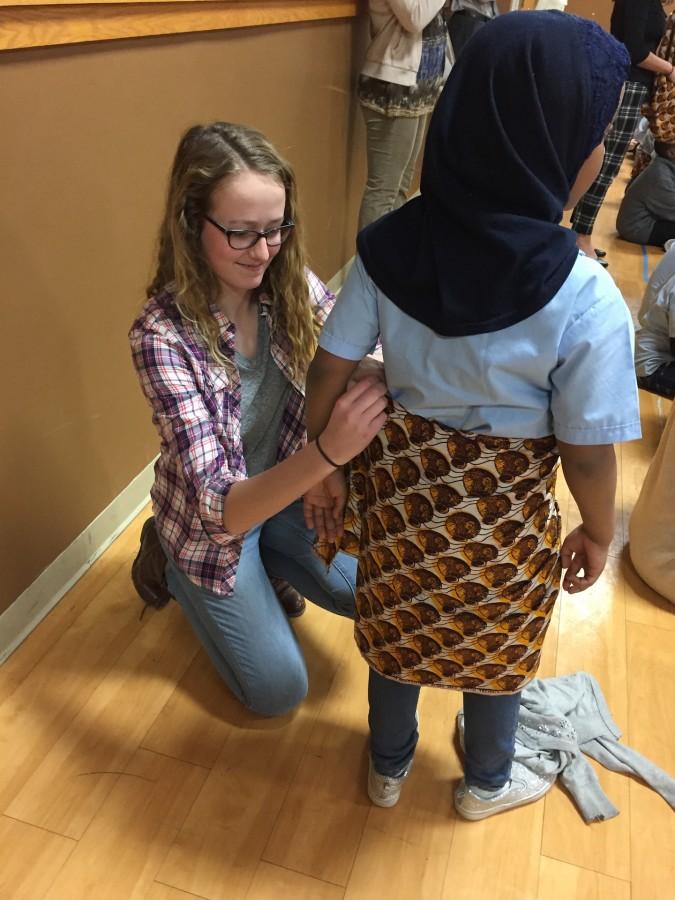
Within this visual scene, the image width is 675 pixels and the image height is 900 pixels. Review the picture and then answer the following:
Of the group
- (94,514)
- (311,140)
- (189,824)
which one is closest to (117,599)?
(94,514)

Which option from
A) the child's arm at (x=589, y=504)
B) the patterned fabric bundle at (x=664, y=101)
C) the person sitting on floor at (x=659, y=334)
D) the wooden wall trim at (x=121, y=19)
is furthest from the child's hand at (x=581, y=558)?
the patterned fabric bundle at (x=664, y=101)

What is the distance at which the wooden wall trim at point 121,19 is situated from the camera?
3.88ft

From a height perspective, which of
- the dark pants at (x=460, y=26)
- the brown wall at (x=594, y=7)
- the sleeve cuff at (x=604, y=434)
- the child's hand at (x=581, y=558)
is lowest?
the child's hand at (x=581, y=558)

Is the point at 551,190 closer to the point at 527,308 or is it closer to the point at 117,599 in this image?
the point at 527,308

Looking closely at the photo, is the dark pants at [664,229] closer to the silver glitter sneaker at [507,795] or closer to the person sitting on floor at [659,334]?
the person sitting on floor at [659,334]

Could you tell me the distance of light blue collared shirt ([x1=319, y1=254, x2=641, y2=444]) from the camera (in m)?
0.76

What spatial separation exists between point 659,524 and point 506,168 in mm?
1290

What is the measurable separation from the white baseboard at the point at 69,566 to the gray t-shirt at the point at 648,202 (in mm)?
3253

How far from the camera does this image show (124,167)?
155 cm

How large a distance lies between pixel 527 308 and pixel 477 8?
2752 mm

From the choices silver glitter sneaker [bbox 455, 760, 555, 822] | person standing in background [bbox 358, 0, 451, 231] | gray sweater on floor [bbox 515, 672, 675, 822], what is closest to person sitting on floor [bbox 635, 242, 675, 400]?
person standing in background [bbox 358, 0, 451, 231]

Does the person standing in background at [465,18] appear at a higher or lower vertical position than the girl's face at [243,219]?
higher

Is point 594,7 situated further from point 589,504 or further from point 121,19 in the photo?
point 589,504

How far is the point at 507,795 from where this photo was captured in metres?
1.29
